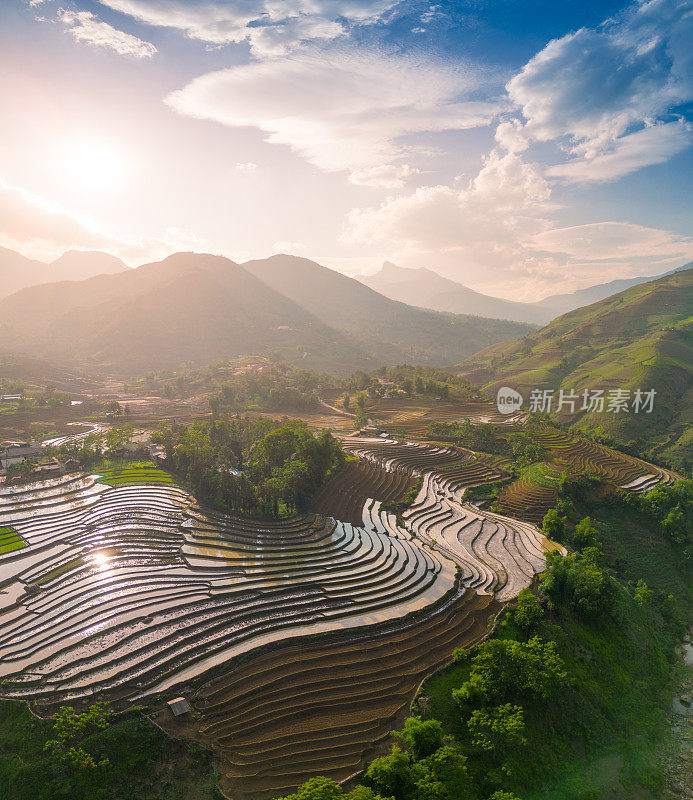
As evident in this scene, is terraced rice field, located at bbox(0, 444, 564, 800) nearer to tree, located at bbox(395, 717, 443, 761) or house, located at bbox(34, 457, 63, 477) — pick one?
tree, located at bbox(395, 717, 443, 761)

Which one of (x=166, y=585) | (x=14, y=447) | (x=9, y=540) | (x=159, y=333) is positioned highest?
(x=159, y=333)

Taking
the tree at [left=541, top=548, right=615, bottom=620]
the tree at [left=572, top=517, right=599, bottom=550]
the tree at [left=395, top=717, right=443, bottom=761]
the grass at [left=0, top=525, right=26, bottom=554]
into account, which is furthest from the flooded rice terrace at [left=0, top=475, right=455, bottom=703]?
the tree at [left=572, top=517, right=599, bottom=550]

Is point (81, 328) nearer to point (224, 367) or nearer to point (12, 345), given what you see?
point (12, 345)

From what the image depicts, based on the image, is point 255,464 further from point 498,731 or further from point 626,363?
point 626,363

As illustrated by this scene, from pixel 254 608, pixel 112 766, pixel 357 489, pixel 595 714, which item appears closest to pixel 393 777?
pixel 112 766

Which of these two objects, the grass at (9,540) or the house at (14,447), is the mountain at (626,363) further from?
the house at (14,447)

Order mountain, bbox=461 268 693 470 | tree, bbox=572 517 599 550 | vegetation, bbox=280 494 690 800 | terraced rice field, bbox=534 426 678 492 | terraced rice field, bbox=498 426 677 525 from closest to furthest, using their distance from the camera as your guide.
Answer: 1. vegetation, bbox=280 494 690 800
2. tree, bbox=572 517 599 550
3. terraced rice field, bbox=498 426 677 525
4. terraced rice field, bbox=534 426 678 492
5. mountain, bbox=461 268 693 470
